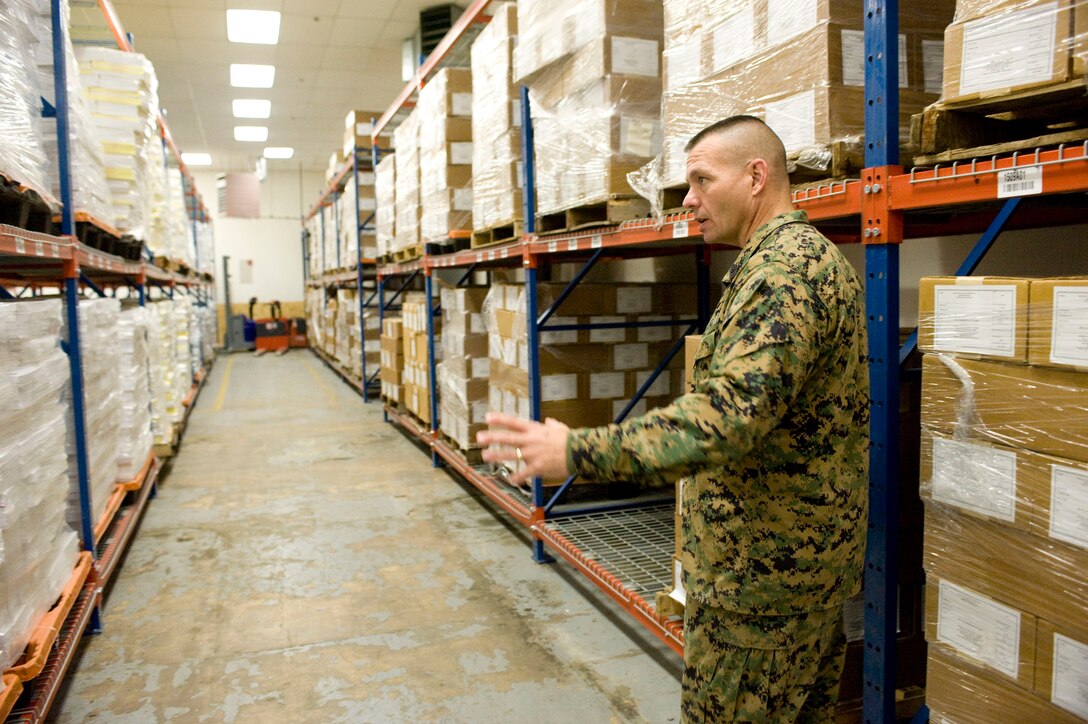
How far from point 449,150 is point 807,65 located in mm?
4242

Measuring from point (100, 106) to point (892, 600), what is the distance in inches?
240

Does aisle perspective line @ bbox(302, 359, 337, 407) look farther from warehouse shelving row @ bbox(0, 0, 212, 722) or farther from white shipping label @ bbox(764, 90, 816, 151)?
white shipping label @ bbox(764, 90, 816, 151)

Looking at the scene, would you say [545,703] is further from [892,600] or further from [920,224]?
[920,224]

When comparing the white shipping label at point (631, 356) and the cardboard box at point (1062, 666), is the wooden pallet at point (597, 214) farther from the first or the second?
the cardboard box at point (1062, 666)

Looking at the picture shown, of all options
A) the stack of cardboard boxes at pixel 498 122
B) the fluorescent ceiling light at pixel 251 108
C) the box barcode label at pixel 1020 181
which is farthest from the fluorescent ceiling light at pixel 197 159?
the box barcode label at pixel 1020 181

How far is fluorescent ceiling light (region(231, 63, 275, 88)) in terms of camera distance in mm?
12984

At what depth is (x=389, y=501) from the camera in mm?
6344

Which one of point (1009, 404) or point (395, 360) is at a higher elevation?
point (1009, 404)

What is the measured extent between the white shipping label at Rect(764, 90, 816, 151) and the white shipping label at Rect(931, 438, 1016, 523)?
3.46 ft

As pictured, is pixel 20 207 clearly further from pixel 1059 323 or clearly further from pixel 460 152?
pixel 1059 323

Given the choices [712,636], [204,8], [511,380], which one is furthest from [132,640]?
[204,8]

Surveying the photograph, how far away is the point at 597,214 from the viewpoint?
4.07 metres

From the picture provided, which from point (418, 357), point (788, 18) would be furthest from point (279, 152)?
point (788, 18)

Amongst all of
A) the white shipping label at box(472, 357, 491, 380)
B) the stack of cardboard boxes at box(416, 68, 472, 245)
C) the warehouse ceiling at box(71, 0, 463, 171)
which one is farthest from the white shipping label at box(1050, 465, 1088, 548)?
the warehouse ceiling at box(71, 0, 463, 171)
